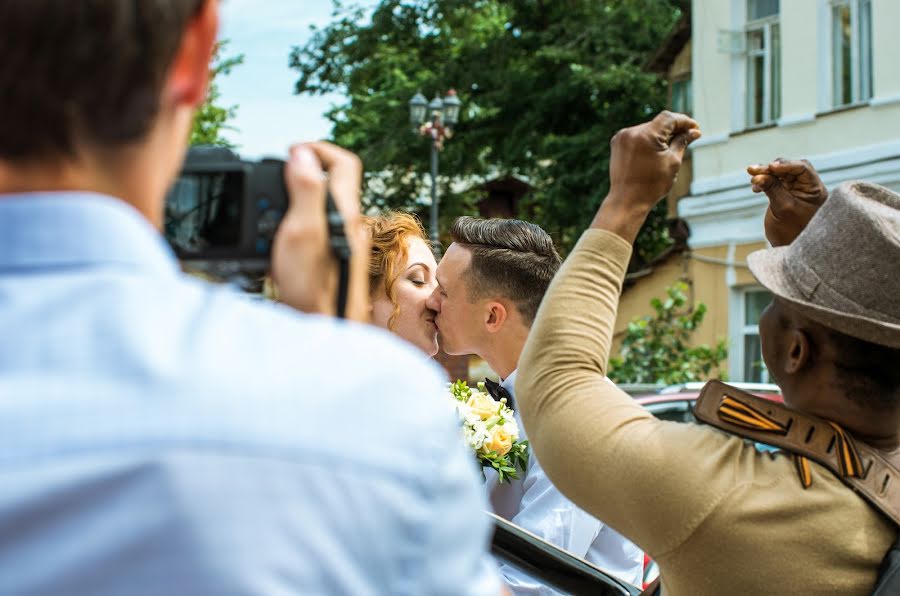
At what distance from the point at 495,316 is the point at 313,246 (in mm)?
2683

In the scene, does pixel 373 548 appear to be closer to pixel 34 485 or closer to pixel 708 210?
pixel 34 485

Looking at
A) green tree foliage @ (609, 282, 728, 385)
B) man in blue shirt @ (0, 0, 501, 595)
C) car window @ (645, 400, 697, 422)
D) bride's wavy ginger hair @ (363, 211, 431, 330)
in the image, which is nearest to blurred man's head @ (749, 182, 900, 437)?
man in blue shirt @ (0, 0, 501, 595)

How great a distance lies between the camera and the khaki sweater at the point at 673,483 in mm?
1775

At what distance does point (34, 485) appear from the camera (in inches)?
34.2

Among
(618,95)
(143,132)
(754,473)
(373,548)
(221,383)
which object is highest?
(618,95)

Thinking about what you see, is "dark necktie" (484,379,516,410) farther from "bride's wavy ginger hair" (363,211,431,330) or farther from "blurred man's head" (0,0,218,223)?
"blurred man's head" (0,0,218,223)

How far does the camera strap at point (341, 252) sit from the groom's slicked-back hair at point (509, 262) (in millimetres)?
2671

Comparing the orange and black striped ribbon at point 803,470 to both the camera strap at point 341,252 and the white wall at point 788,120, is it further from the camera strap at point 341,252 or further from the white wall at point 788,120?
the white wall at point 788,120

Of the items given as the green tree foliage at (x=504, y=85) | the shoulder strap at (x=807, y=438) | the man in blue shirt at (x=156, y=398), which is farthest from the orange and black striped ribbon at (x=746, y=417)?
the green tree foliage at (x=504, y=85)

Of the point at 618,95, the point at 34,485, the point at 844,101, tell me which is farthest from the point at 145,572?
the point at 618,95

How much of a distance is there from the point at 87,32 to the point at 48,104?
0.07 metres

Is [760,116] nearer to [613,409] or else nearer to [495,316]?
[495,316]

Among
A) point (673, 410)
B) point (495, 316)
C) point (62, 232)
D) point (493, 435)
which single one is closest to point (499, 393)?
point (495, 316)

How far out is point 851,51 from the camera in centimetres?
A: 1580
